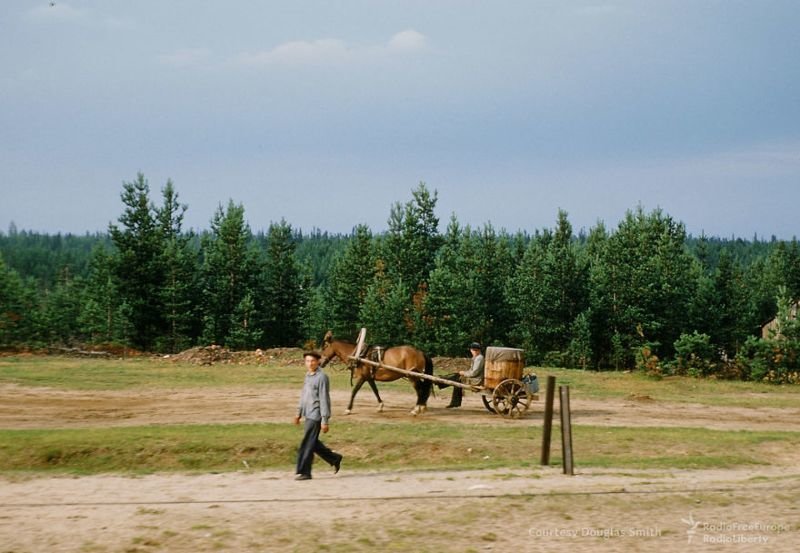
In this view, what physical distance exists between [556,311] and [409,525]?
1580 inches

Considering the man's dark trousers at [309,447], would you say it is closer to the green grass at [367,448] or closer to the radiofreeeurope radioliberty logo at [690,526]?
the green grass at [367,448]

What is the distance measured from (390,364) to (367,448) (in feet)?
15.0

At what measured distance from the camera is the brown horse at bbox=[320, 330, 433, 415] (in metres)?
20.7

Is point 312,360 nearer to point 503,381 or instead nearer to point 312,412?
point 312,412

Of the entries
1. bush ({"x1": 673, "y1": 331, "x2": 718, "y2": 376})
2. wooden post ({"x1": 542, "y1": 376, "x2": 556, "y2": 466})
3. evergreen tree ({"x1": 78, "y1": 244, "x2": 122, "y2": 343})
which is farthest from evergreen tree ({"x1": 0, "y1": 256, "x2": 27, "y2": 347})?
wooden post ({"x1": 542, "y1": 376, "x2": 556, "y2": 466})

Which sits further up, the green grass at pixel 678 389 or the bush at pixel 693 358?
the bush at pixel 693 358

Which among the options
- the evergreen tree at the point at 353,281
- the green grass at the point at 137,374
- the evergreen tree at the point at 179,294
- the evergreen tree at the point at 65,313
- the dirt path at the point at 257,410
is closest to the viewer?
the dirt path at the point at 257,410

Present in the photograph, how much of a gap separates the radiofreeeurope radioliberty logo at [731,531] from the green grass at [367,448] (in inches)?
167

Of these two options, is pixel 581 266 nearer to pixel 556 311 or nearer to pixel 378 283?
pixel 556 311

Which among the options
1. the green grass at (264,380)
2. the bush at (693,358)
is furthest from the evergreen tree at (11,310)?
the bush at (693,358)

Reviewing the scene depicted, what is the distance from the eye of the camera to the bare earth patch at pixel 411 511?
927 cm

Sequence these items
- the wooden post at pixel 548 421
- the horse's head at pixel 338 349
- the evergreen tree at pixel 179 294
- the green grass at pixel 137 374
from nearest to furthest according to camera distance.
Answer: the wooden post at pixel 548 421
the horse's head at pixel 338 349
the green grass at pixel 137 374
the evergreen tree at pixel 179 294

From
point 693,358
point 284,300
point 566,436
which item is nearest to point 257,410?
point 566,436

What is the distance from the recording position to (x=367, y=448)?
54.1ft
